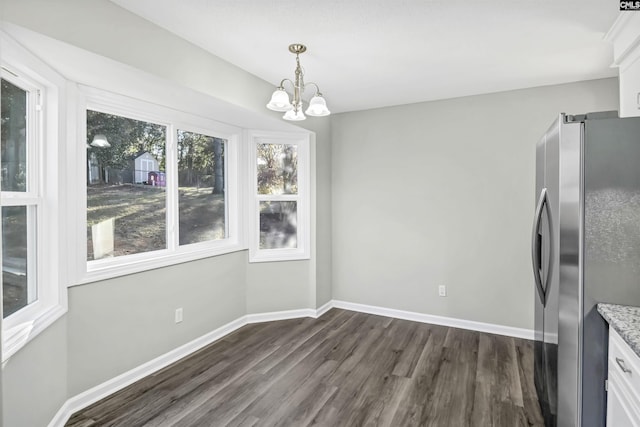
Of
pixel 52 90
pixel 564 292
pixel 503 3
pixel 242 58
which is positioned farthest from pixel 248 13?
pixel 564 292

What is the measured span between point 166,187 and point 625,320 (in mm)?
3214

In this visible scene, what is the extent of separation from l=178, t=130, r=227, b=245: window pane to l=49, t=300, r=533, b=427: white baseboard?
97 cm

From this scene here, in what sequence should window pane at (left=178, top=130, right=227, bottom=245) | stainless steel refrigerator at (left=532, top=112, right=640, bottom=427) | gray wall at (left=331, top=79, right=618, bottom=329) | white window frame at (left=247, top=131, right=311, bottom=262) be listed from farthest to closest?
white window frame at (left=247, top=131, right=311, bottom=262)
gray wall at (left=331, top=79, right=618, bottom=329)
window pane at (left=178, top=130, right=227, bottom=245)
stainless steel refrigerator at (left=532, top=112, right=640, bottom=427)

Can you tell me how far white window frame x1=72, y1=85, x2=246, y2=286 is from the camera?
2342 mm

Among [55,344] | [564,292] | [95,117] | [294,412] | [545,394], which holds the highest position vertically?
[95,117]


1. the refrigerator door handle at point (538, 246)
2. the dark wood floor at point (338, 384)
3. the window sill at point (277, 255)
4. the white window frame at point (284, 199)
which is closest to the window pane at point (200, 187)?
the white window frame at point (284, 199)

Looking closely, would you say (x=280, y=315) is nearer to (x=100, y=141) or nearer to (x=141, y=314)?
(x=141, y=314)

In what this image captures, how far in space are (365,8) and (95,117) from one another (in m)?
2.03

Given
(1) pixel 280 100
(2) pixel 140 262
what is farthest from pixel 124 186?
(1) pixel 280 100

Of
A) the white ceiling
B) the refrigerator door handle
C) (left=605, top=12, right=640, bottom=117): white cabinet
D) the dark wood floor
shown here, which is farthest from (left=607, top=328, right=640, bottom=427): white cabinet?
the white ceiling

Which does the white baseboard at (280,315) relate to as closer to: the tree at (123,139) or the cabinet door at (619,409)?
the tree at (123,139)

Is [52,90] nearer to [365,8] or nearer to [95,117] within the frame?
[95,117]

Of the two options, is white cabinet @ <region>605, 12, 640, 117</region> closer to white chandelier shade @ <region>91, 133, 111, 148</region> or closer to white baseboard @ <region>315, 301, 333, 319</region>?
white baseboard @ <region>315, 301, 333, 319</region>

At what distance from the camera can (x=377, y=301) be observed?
4.23m
